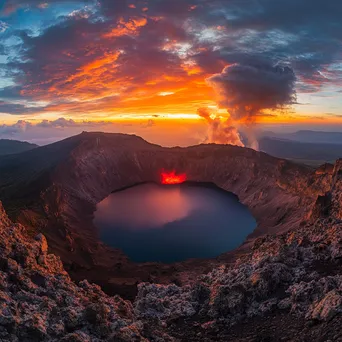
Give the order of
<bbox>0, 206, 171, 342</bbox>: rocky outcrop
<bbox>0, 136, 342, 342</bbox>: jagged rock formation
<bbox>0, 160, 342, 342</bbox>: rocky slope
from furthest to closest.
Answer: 1. <bbox>0, 136, 342, 342</bbox>: jagged rock formation
2. <bbox>0, 160, 342, 342</bbox>: rocky slope
3. <bbox>0, 206, 171, 342</bbox>: rocky outcrop

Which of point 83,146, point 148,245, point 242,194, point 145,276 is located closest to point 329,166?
point 242,194

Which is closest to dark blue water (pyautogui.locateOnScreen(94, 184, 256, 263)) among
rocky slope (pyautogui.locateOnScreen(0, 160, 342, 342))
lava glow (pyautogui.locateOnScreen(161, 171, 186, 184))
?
lava glow (pyautogui.locateOnScreen(161, 171, 186, 184))

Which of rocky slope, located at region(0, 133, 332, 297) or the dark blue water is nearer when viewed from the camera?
rocky slope, located at region(0, 133, 332, 297)

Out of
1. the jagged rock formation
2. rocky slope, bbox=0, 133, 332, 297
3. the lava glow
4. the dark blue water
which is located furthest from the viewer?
the lava glow

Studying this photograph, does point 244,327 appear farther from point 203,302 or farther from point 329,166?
point 329,166

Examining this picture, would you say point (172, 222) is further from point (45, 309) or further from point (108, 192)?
point (45, 309)

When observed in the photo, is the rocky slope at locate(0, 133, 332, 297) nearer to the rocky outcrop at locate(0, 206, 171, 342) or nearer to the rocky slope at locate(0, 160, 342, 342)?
the rocky slope at locate(0, 160, 342, 342)

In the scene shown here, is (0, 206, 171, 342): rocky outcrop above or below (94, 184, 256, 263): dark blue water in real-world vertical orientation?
above
